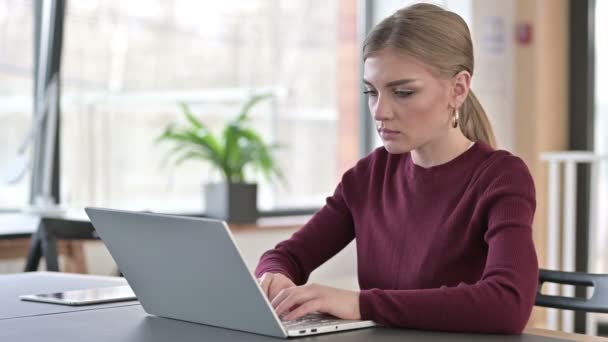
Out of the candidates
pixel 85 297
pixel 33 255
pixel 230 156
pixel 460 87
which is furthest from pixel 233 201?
pixel 460 87

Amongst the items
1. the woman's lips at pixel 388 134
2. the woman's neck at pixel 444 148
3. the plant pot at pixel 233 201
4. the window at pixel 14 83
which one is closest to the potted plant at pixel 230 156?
the plant pot at pixel 233 201

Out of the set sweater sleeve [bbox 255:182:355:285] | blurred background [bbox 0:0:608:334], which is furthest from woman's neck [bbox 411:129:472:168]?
blurred background [bbox 0:0:608:334]

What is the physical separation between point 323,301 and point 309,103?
3122 millimetres

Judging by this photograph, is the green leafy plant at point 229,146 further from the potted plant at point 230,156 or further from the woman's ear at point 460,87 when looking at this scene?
the woman's ear at point 460,87

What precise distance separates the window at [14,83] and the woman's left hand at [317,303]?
7.59ft

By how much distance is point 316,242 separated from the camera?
76.0 inches

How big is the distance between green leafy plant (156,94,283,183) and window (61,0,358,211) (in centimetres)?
16

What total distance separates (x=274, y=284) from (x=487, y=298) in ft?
1.30

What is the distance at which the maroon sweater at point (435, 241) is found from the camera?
1437 mm

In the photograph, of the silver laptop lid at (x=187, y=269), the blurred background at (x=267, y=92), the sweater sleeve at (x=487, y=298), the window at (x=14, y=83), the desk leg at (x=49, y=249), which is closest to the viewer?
the silver laptop lid at (x=187, y=269)

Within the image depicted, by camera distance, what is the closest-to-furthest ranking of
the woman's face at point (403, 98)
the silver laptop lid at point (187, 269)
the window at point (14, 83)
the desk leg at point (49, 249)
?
the silver laptop lid at point (187, 269) → the woman's face at point (403, 98) → the desk leg at point (49, 249) → the window at point (14, 83)

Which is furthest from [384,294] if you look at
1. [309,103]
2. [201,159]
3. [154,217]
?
[309,103]

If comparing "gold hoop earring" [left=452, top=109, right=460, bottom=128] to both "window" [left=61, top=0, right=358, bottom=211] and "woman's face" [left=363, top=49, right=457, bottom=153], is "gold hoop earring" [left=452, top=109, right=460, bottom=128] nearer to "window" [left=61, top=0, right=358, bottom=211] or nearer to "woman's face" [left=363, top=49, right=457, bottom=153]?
"woman's face" [left=363, top=49, right=457, bottom=153]

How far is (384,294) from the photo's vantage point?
146 cm
